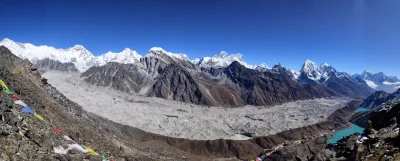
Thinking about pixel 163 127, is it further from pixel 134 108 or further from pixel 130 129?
pixel 134 108

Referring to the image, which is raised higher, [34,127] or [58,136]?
[34,127]

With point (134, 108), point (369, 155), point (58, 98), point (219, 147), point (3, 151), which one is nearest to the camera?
point (3, 151)

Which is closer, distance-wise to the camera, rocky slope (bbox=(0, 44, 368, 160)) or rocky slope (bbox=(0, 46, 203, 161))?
rocky slope (bbox=(0, 46, 203, 161))

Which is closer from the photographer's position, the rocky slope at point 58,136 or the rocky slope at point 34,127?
the rocky slope at point 34,127

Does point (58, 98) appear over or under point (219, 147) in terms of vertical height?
over

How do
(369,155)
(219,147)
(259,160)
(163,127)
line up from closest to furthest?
(369,155)
(259,160)
(219,147)
(163,127)

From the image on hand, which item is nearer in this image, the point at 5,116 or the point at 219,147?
the point at 5,116

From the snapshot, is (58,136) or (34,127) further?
(58,136)

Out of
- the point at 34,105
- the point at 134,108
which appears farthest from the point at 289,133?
the point at 34,105

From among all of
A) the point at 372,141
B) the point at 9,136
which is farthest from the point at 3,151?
the point at 372,141
